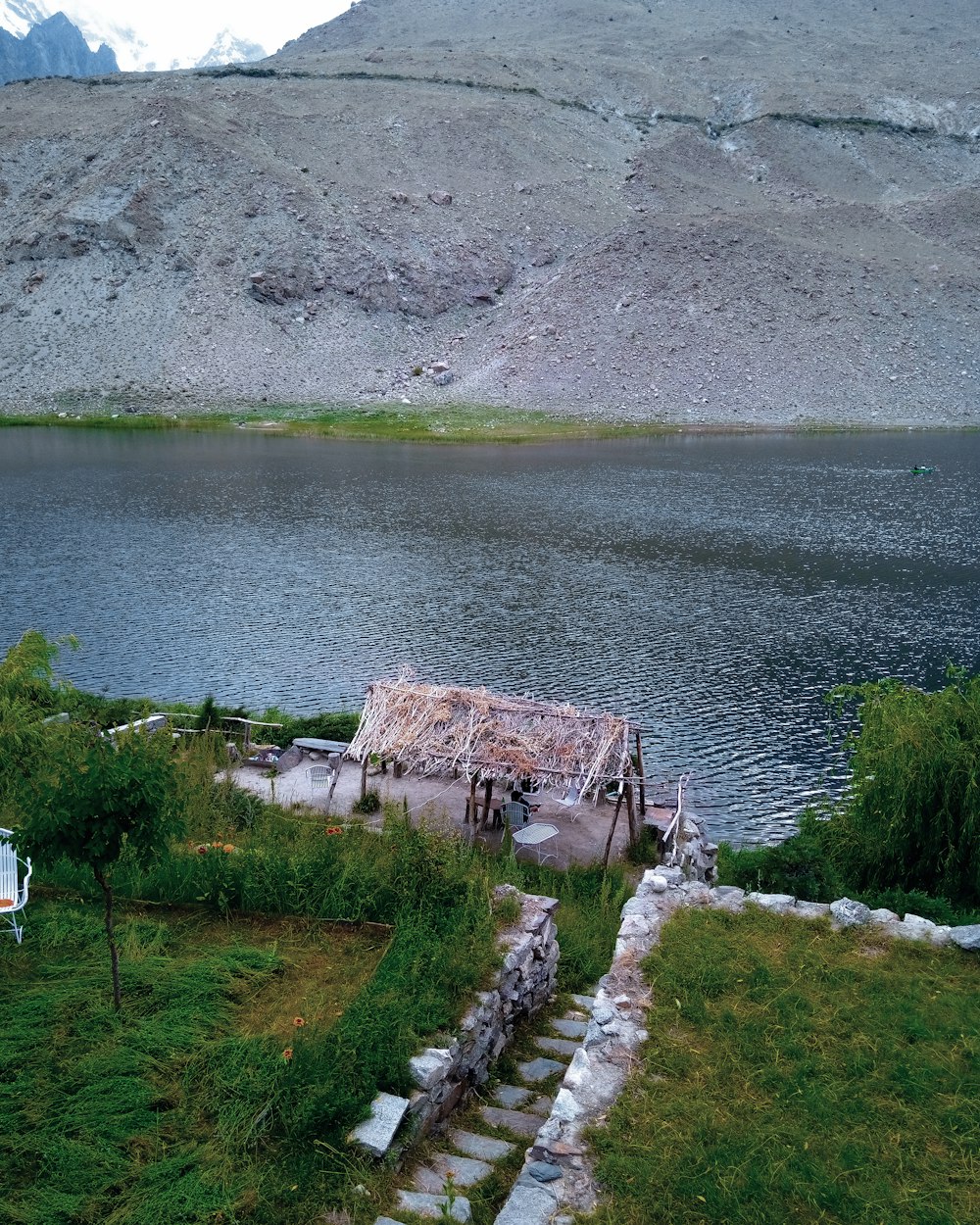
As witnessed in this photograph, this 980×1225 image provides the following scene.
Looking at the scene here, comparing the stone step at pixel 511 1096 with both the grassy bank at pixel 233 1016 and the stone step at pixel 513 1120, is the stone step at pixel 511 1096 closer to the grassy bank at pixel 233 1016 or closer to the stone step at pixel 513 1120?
the stone step at pixel 513 1120

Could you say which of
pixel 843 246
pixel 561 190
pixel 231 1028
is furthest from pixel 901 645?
pixel 561 190

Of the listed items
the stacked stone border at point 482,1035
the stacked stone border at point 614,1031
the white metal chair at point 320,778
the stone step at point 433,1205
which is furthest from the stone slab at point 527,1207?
the white metal chair at point 320,778

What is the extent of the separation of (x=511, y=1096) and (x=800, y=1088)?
294 centimetres

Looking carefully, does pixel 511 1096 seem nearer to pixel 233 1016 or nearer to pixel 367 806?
pixel 233 1016

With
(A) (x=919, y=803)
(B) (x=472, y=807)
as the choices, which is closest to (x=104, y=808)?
(B) (x=472, y=807)

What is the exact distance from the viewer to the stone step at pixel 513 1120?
8.78 m

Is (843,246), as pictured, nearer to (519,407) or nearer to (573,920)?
(519,407)

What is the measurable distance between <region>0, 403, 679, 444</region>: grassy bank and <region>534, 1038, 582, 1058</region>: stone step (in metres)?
72.0

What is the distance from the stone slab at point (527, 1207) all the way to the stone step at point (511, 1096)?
222 centimetres

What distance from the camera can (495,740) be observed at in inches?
703

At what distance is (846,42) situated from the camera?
161500 mm

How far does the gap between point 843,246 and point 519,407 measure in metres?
48.4

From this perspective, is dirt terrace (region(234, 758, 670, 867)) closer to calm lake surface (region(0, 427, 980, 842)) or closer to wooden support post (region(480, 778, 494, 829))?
wooden support post (region(480, 778, 494, 829))

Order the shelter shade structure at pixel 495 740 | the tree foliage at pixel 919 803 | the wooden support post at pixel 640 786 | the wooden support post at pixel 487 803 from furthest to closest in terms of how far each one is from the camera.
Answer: the wooden support post at pixel 640 786, the wooden support post at pixel 487 803, the shelter shade structure at pixel 495 740, the tree foliage at pixel 919 803
